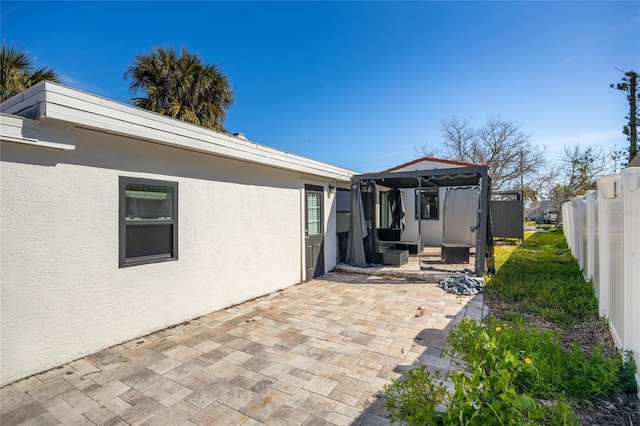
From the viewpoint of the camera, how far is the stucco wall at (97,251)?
9.23 ft

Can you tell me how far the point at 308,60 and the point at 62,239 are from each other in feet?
29.6

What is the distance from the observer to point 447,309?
4875 millimetres

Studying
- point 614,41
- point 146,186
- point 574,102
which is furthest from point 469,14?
point 146,186

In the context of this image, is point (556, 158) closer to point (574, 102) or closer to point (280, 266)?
point (574, 102)

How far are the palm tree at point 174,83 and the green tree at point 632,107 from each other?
2339cm

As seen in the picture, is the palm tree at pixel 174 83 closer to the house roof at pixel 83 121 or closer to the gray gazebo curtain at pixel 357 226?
the gray gazebo curtain at pixel 357 226

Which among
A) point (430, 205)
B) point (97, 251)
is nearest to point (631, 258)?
point (97, 251)

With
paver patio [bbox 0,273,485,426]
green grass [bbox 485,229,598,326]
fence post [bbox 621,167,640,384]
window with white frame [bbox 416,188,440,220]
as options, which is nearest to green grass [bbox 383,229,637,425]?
green grass [bbox 485,229,598,326]

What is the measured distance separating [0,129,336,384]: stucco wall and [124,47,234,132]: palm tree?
6.29 m

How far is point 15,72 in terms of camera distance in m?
6.80

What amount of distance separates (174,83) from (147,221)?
789 cm

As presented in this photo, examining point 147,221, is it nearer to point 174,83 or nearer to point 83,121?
point 83,121

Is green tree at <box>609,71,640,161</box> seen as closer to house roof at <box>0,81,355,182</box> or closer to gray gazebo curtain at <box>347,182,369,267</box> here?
gray gazebo curtain at <box>347,182,369,267</box>

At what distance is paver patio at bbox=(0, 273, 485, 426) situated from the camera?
2320mm
